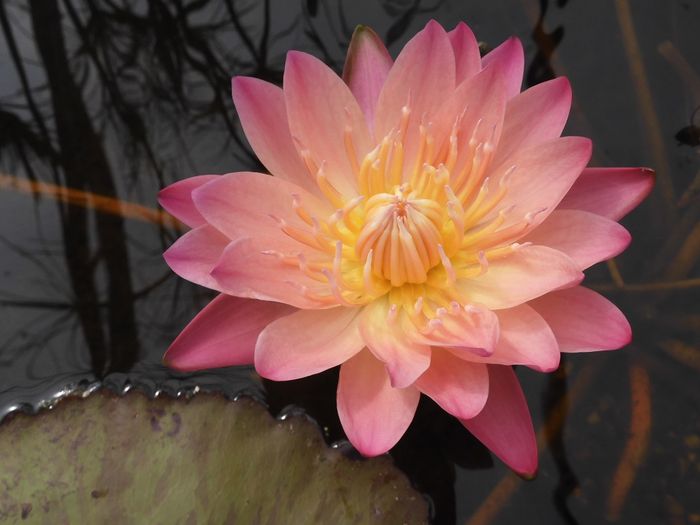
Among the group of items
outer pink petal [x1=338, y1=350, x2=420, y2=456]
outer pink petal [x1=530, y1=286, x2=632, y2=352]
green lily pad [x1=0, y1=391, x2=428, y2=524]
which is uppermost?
outer pink petal [x1=530, y1=286, x2=632, y2=352]

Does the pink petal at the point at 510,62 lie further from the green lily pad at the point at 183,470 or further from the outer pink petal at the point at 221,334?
the green lily pad at the point at 183,470

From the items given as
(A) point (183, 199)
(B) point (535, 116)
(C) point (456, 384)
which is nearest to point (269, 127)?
(A) point (183, 199)

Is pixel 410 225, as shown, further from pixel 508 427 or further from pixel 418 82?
pixel 508 427

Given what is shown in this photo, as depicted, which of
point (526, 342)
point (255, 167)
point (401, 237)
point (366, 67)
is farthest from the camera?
point (255, 167)

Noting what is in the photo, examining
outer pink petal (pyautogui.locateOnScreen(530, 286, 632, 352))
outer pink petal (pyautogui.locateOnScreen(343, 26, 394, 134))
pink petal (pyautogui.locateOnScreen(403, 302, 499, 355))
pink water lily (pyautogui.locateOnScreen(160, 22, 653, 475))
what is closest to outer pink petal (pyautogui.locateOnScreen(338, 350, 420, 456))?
pink water lily (pyautogui.locateOnScreen(160, 22, 653, 475))

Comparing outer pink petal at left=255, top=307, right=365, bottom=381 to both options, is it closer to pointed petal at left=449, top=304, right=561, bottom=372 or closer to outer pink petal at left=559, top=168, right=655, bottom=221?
pointed petal at left=449, top=304, right=561, bottom=372

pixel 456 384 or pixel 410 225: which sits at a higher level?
pixel 410 225
